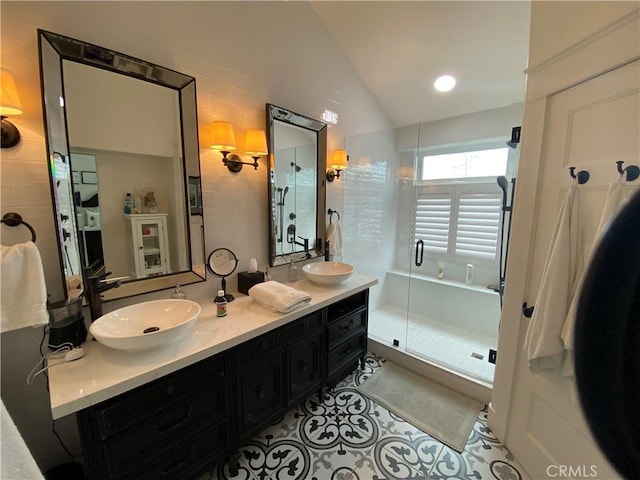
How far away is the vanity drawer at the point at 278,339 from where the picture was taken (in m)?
1.46

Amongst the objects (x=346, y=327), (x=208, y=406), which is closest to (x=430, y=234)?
(x=346, y=327)

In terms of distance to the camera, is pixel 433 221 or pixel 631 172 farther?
pixel 433 221

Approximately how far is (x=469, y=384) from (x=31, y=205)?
9.59 feet

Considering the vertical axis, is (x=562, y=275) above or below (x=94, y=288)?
above

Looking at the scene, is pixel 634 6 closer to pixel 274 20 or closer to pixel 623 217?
pixel 623 217

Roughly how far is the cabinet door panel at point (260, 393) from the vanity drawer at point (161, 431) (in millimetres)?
118

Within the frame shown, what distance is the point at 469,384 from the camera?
2.10 metres

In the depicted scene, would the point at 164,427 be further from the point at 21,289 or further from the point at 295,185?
the point at 295,185

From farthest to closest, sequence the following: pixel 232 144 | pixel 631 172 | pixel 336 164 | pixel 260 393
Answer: pixel 336 164 → pixel 232 144 → pixel 260 393 → pixel 631 172

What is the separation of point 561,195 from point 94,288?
7.69 ft

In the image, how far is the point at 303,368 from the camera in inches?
71.4

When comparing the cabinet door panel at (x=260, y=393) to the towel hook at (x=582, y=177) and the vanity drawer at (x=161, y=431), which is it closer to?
the vanity drawer at (x=161, y=431)

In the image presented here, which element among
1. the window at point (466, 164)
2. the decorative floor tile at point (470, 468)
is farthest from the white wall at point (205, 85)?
the decorative floor tile at point (470, 468)

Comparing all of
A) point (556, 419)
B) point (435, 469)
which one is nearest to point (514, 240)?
point (556, 419)
